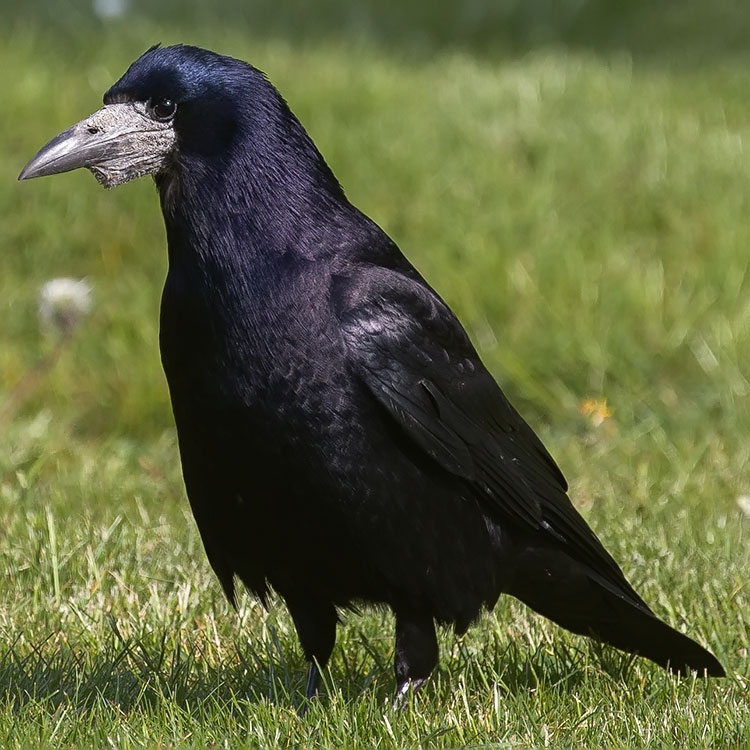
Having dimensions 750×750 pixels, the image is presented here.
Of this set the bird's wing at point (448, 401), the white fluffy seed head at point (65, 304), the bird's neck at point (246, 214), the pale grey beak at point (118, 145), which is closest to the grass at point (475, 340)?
the bird's wing at point (448, 401)

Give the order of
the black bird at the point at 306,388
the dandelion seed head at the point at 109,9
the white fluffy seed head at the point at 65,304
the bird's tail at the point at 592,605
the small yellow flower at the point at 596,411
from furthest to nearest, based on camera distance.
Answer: the dandelion seed head at the point at 109,9 < the small yellow flower at the point at 596,411 < the white fluffy seed head at the point at 65,304 < the bird's tail at the point at 592,605 < the black bird at the point at 306,388

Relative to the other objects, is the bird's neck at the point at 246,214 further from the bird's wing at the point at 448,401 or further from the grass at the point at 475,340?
the grass at the point at 475,340

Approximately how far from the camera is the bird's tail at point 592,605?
3648 mm

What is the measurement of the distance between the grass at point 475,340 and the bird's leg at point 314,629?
0.30 feet

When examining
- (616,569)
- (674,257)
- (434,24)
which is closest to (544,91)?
(674,257)

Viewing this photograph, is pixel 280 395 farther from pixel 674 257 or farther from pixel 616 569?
pixel 674 257

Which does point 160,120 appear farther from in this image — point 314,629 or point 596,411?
point 596,411

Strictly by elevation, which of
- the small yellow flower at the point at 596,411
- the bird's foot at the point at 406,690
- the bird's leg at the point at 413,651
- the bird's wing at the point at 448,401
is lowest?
the small yellow flower at the point at 596,411

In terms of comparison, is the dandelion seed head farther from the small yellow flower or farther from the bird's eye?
the bird's eye

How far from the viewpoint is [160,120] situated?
3412 mm

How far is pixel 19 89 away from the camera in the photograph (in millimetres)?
8750

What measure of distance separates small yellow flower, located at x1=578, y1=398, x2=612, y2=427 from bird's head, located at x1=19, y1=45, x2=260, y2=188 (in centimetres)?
301

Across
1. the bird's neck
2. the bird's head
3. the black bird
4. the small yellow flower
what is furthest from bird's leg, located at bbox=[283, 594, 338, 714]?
the small yellow flower

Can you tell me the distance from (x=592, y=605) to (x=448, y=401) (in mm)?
683
